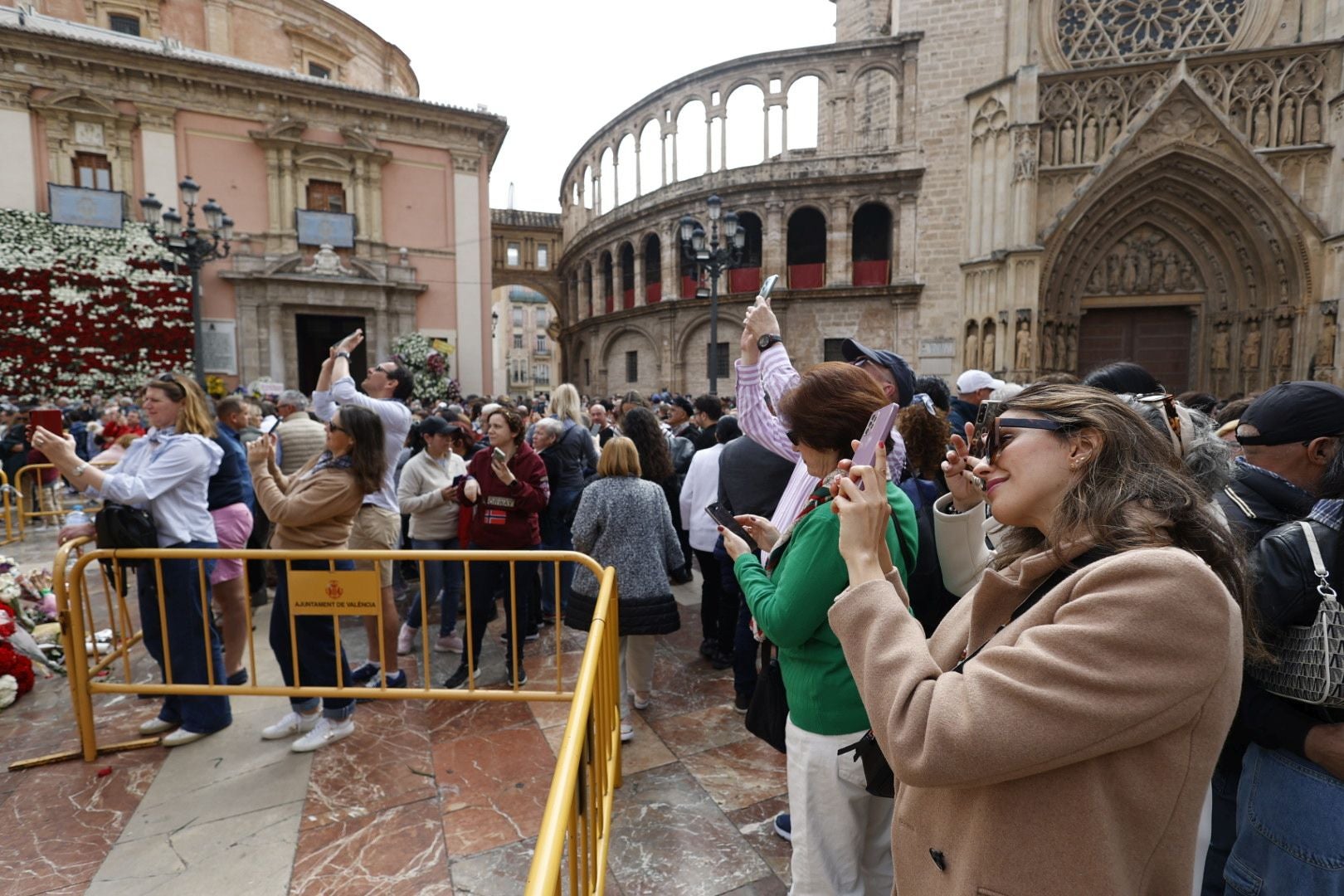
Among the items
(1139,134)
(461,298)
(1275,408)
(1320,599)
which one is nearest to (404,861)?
(1320,599)

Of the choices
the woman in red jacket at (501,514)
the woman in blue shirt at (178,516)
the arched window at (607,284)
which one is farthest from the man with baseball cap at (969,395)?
the arched window at (607,284)

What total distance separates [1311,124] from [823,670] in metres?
25.8

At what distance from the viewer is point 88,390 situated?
18.2m

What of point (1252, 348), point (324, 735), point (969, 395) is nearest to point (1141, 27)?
point (1252, 348)

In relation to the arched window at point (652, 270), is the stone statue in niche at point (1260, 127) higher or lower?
higher

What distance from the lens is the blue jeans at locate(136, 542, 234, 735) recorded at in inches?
152

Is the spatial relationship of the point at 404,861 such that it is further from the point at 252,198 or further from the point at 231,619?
the point at 252,198

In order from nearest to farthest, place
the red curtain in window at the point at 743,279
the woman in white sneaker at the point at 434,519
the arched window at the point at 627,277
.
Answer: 1. the woman in white sneaker at the point at 434,519
2. the red curtain in window at the point at 743,279
3. the arched window at the point at 627,277

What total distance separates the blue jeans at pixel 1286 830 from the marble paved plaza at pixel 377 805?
65.7 inches

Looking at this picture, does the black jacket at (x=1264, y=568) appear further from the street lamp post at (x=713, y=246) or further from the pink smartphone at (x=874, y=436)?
the street lamp post at (x=713, y=246)

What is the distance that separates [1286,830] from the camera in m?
1.79

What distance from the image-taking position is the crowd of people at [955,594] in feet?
3.45

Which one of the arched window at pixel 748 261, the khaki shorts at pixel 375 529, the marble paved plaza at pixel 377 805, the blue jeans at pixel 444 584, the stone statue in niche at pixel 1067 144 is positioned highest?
the stone statue in niche at pixel 1067 144

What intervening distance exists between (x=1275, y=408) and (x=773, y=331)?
72.0 inches
